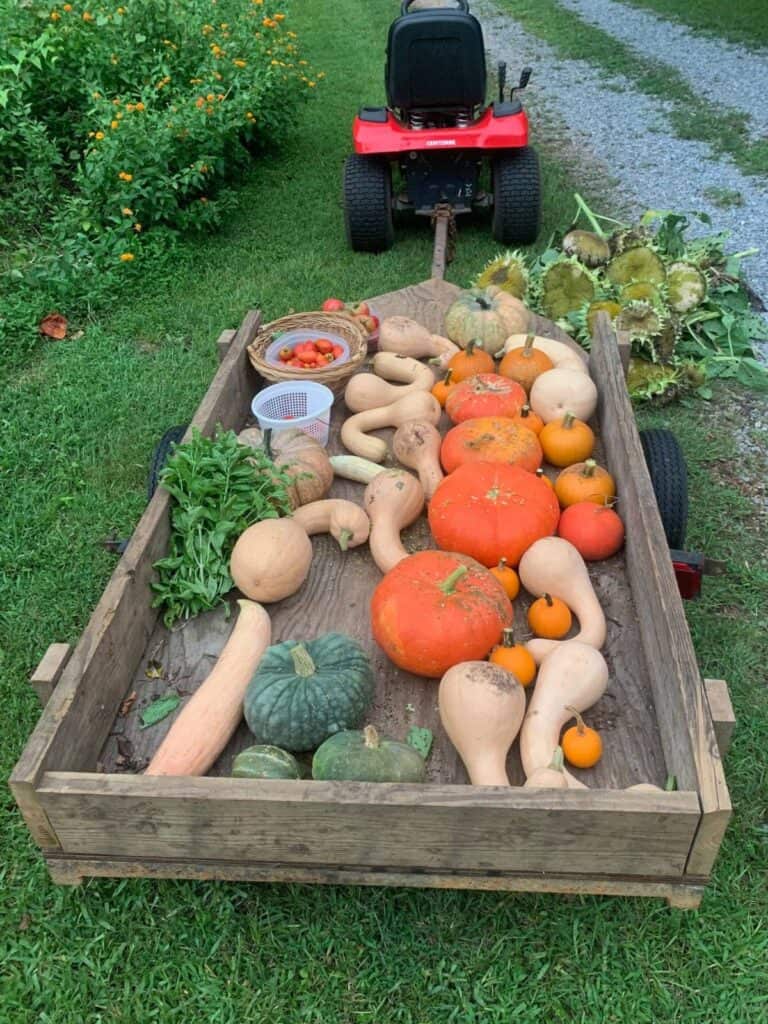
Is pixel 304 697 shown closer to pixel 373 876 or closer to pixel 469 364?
pixel 373 876

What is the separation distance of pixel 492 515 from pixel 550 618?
1.08ft

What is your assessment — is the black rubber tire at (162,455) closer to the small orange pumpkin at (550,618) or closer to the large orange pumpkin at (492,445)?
the large orange pumpkin at (492,445)

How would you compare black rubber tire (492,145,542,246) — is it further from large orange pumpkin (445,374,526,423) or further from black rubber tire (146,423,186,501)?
black rubber tire (146,423,186,501)

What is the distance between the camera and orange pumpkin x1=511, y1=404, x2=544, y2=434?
8.79 ft

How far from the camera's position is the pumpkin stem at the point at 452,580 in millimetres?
1946

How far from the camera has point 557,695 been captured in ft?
6.14

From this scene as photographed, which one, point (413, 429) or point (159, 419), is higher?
point (413, 429)

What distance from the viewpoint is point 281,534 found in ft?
7.12

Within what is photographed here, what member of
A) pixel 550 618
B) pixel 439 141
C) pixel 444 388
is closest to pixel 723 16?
pixel 439 141

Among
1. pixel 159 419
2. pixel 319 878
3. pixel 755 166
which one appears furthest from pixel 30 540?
pixel 755 166

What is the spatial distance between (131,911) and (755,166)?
7.24 m

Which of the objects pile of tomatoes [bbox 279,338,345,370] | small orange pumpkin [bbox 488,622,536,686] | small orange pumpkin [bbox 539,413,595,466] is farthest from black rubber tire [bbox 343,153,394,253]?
small orange pumpkin [bbox 488,622,536,686]

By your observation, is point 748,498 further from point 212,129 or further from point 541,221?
point 212,129

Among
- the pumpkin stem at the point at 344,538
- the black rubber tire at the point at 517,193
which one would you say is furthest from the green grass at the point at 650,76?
the pumpkin stem at the point at 344,538
